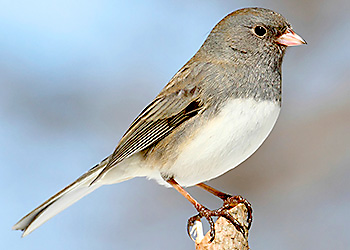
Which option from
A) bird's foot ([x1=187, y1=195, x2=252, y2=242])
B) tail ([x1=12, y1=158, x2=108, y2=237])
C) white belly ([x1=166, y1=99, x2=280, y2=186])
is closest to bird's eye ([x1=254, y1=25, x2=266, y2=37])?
white belly ([x1=166, y1=99, x2=280, y2=186])

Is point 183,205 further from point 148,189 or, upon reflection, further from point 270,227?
point 270,227

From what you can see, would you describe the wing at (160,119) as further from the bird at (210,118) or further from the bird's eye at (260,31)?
the bird's eye at (260,31)

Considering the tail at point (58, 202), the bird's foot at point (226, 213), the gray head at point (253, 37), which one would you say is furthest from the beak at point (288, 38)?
the tail at point (58, 202)

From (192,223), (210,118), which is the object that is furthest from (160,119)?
(192,223)

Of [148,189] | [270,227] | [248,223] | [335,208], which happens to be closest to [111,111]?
[148,189]

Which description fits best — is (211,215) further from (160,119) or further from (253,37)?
(253,37)

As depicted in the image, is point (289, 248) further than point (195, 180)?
Yes

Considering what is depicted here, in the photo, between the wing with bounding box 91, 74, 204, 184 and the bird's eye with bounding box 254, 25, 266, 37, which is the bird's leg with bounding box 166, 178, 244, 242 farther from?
the bird's eye with bounding box 254, 25, 266, 37
